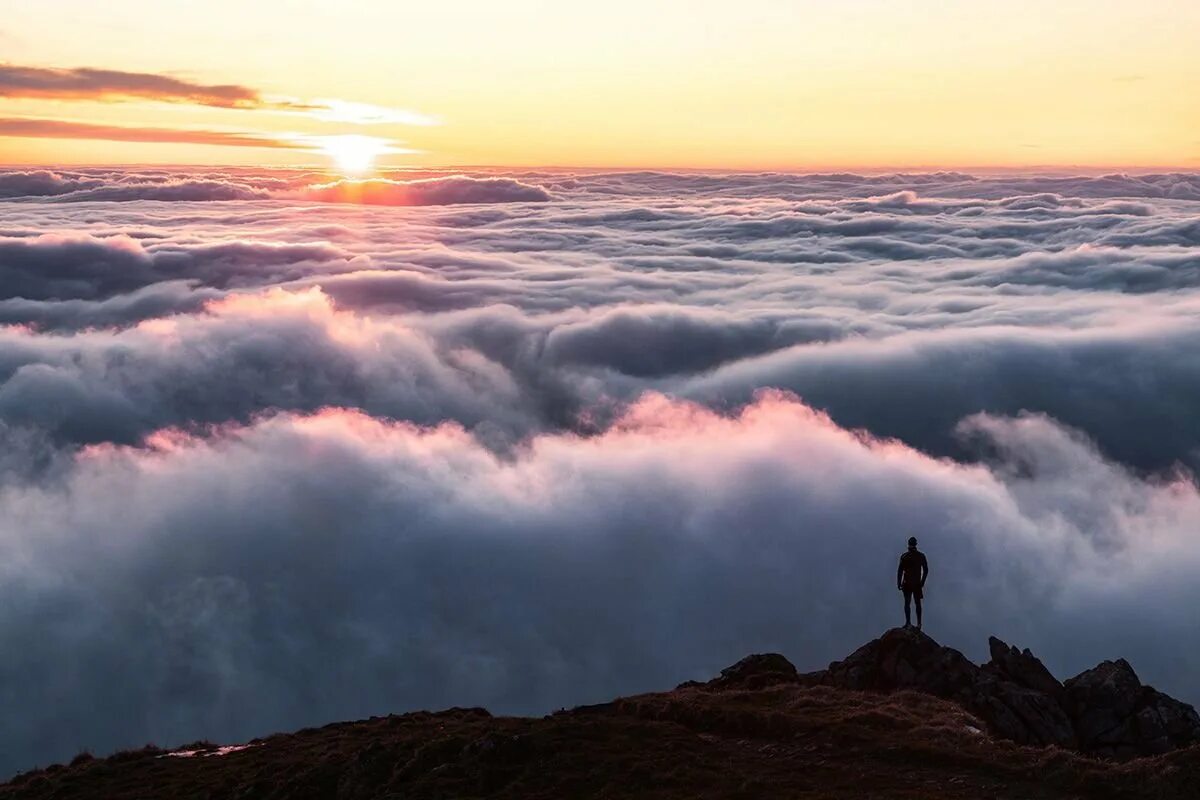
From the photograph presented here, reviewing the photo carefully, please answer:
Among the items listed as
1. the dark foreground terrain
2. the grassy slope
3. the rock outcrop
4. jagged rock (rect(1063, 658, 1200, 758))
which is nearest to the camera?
the grassy slope

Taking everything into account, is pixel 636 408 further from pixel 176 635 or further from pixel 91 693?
pixel 91 693

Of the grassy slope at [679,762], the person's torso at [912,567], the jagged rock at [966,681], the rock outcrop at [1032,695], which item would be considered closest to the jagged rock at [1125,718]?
the rock outcrop at [1032,695]

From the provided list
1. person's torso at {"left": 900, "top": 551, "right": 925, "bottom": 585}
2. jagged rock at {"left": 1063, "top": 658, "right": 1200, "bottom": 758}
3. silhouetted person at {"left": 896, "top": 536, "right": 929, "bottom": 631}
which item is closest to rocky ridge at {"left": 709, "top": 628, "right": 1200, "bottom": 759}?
jagged rock at {"left": 1063, "top": 658, "right": 1200, "bottom": 758}

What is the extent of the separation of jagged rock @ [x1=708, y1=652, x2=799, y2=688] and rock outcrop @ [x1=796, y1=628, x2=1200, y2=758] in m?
1.00

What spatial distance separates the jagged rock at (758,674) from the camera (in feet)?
99.1

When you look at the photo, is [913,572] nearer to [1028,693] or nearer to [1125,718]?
[1028,693]

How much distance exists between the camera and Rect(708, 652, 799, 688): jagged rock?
99.1ft

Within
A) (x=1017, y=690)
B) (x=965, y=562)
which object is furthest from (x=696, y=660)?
(x=1017, y=690)

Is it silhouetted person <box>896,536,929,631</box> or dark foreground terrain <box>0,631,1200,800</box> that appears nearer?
dark foreground terrain <box>0,631,1200,800</box>

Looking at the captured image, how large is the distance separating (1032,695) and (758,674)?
823 cm

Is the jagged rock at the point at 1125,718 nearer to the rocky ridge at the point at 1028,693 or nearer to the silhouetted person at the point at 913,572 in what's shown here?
the rocky ridge at the point at 1028,693

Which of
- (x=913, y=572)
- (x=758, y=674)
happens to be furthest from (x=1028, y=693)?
(x=758, y=674)

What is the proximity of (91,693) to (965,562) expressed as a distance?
98045mm

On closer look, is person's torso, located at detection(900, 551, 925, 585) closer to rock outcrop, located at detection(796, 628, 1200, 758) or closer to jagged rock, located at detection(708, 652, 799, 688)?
rock outcrop, located at detection(796, 628, 1200, 758)
